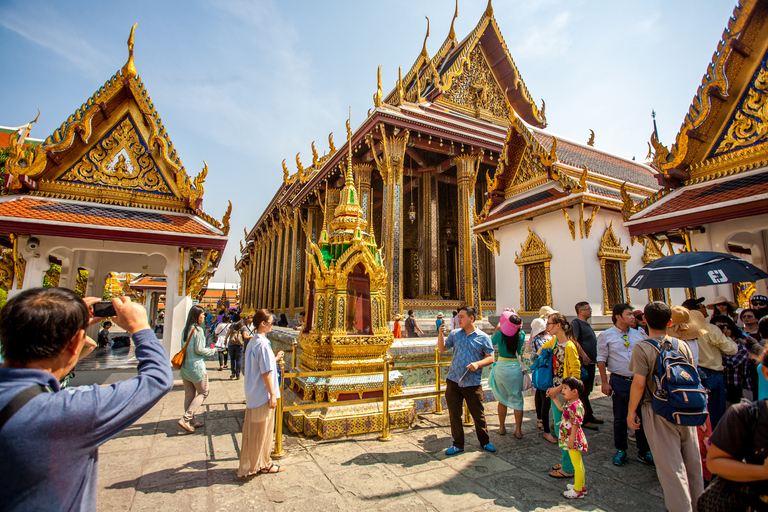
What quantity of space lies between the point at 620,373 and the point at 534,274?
493 centimetres

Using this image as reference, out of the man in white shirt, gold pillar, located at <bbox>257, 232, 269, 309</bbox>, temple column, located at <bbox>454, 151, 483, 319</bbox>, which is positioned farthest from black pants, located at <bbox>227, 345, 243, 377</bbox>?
gold pillar, located at <bbox>257, 232, 269, 309</bbox>

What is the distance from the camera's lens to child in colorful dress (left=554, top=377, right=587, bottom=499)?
2807 millimetres

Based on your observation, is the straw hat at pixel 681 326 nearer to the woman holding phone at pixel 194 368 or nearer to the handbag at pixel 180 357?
the woman holding phone at pixel 194 368

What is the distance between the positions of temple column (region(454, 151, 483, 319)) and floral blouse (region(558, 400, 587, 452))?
8718 millimetres

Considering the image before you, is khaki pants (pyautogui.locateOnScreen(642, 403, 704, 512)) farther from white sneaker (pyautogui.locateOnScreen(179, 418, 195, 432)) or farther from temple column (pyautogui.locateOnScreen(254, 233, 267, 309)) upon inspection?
temple column (pyautogui.locateOnScreen(254, 233, 267, 309))

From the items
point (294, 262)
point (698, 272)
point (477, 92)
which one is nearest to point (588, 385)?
point (698, 272)

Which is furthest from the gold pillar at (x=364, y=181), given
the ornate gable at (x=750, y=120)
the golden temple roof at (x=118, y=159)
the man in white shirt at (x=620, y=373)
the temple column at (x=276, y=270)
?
the temple column at (x=276, y=270)

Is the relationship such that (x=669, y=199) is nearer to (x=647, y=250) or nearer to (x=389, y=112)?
(x=647, y=250)

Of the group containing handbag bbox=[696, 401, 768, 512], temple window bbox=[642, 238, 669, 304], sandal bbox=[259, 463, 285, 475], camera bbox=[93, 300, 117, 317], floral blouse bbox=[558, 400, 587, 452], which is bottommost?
sandal bbox=[259, 463, 285, 475]

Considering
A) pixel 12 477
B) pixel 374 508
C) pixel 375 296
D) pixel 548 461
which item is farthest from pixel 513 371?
pixel 12 477

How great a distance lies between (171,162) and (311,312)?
168 inches

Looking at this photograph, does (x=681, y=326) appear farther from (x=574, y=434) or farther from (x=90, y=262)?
(x=90, y=262)

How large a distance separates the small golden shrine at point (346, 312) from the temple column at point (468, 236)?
23.7ft

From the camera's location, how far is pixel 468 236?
12.3 meters
